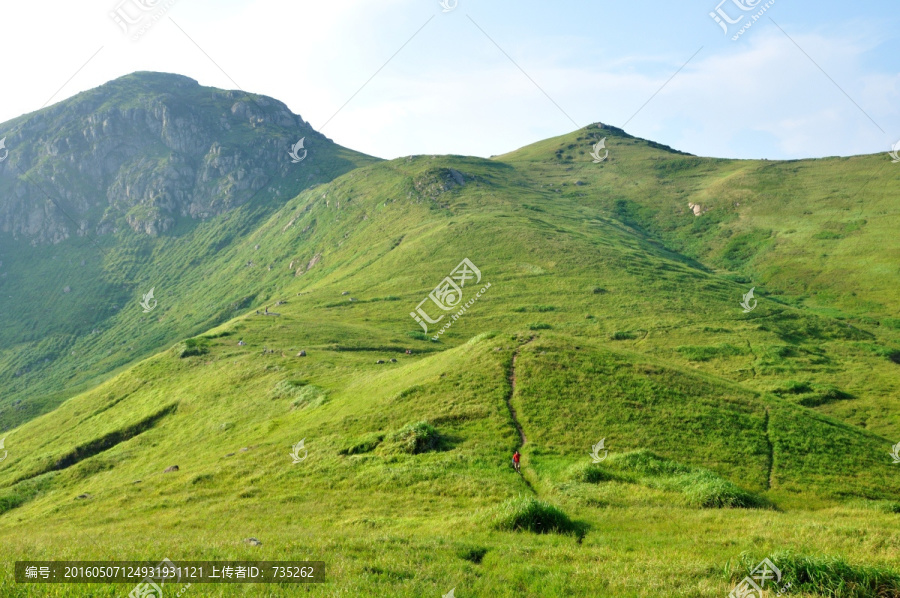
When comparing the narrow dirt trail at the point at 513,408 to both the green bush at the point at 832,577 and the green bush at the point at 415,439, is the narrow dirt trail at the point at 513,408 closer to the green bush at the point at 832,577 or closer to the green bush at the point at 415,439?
the green bush at the point at 415,439

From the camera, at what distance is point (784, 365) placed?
6312 cm

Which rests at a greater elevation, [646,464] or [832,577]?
[832,577]

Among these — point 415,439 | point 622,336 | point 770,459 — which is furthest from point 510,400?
point 622,336

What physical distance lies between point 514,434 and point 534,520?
13697 millimetres

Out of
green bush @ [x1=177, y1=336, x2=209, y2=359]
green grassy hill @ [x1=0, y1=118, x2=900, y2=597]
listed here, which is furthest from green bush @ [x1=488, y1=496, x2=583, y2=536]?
green bush @ [x1=177, y1=336, x2=209, y2=359]

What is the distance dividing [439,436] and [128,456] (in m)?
32.7

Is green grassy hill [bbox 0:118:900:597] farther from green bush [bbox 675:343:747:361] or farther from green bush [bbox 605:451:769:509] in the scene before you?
green bush [bbox 675:343:747:361]

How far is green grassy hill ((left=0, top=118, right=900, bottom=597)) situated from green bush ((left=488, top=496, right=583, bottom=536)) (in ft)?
0.29

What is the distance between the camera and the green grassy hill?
14.9 meters

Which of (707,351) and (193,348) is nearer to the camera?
(707,351)

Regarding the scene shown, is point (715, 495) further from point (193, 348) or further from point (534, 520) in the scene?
point (193, 348)

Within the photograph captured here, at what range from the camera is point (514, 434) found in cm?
3306

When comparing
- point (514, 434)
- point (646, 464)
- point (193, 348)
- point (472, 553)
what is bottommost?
point (646, 464)

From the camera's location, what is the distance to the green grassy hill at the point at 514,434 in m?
14.9
